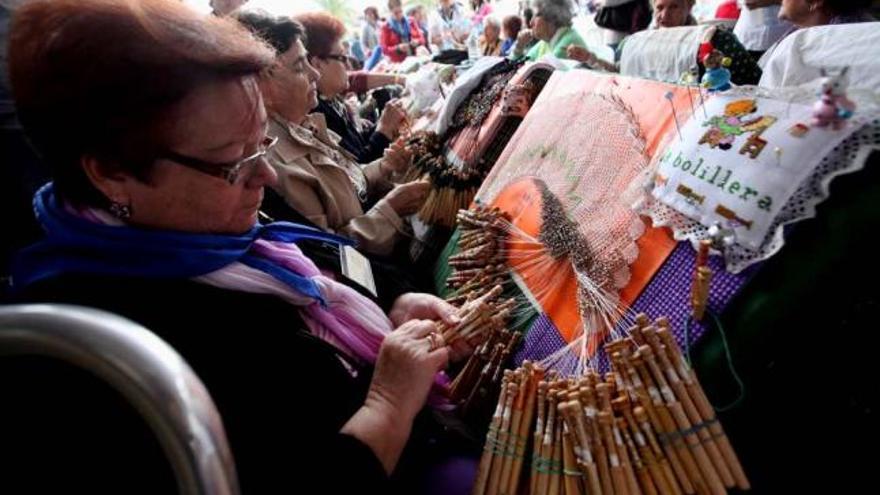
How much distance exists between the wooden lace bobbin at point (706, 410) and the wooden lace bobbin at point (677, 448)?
0.15 feet

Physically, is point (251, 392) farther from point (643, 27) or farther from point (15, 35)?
point (643, 27)

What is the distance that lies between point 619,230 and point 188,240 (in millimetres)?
830

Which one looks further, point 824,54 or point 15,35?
point 824,54

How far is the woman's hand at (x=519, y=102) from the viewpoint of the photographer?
6.43ft

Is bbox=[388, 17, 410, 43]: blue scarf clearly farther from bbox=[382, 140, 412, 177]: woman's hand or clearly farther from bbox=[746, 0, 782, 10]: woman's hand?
bbox=[746, 0, 782, 10]: woman's hand

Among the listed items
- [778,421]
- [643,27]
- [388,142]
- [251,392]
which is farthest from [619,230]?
[643,27]

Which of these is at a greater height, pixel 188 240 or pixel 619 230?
pixel 619 230

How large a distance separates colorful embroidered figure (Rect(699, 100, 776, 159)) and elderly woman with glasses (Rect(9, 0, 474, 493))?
66 cm

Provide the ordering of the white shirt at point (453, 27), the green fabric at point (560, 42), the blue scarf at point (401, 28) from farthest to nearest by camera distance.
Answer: the blue scarf at point (401, 28), the white shirt at point (453, 27), the green fabric at point (560, 42)

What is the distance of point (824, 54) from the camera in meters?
1.03

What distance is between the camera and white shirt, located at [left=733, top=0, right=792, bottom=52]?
7.20 feet

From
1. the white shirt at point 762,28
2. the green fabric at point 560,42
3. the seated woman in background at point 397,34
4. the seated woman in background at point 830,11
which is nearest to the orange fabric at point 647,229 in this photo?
the seated woman in background at point 830,11

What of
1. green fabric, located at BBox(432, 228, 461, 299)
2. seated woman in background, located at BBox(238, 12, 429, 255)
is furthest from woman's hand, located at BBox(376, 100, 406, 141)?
green fabric, located at BBox(432, 228, 461, 299)

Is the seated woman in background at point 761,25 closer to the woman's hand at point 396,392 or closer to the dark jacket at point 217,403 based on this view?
the woman's hand at point 396,392
